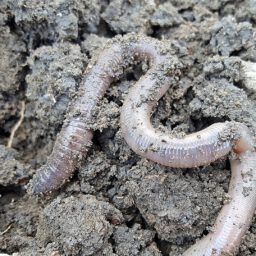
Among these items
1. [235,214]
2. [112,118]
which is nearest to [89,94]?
[112,118]

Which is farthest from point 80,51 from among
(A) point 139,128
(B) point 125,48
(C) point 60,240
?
(C) point 60,240

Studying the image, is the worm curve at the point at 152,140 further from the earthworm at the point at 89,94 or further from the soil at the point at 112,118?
the soil at the point at 112,118

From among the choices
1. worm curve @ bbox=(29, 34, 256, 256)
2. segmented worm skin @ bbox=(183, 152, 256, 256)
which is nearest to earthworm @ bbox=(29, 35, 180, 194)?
worm curve @ bbox=(29, 34, 256, 256)

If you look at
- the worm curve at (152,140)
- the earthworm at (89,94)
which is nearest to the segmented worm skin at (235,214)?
the worm curve at (152,140)

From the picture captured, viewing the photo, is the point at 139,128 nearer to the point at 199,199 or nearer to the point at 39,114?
the point at 199,199

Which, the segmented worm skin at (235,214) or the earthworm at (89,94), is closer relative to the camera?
the segmented worm skin at (235,214)

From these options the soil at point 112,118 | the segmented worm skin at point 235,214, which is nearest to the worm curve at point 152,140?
the segmented worm skin at point 235,214
